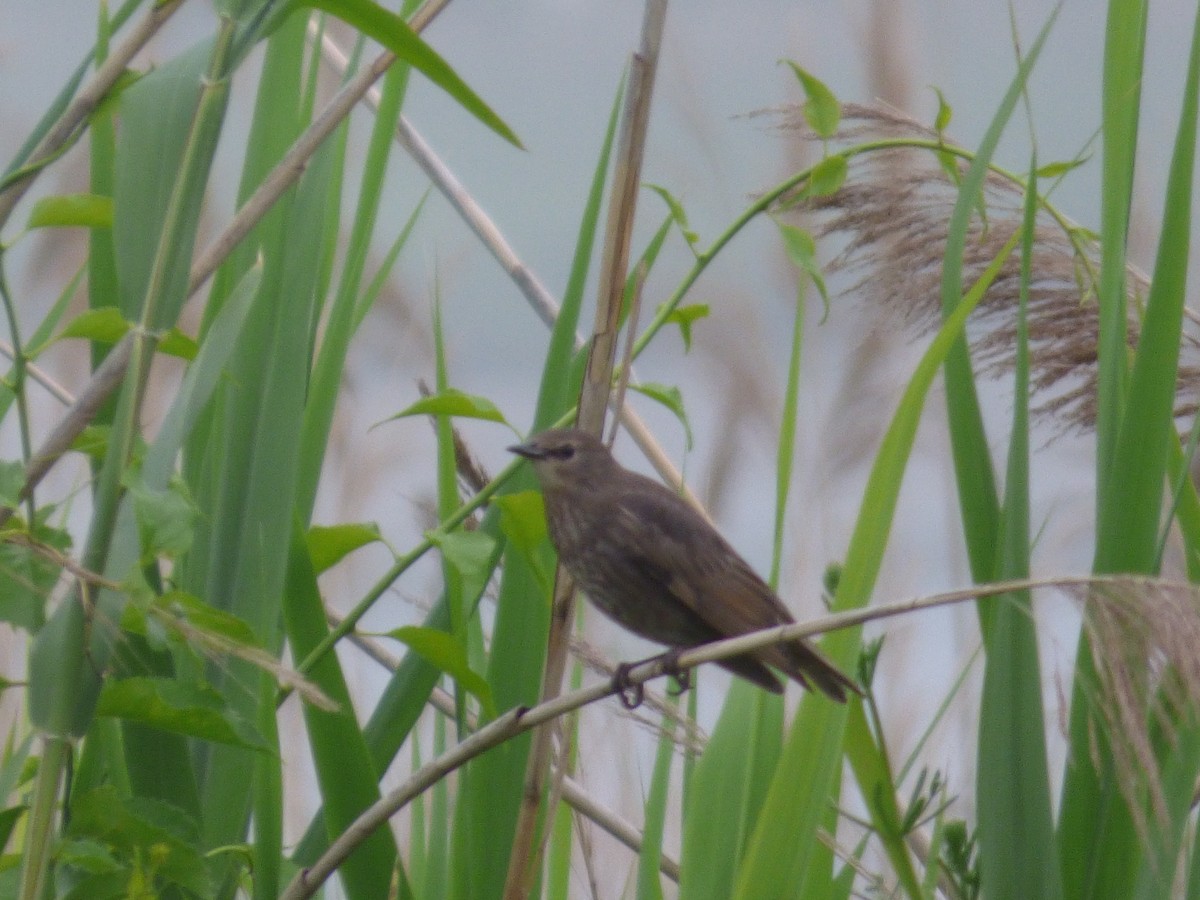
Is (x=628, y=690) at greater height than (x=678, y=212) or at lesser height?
lesser

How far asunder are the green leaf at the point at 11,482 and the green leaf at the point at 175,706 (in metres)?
0.17

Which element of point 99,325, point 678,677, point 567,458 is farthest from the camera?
point 678,677

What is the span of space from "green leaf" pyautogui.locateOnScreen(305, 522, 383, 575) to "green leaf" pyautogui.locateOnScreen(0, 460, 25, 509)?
379 mm

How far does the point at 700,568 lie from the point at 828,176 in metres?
0.63

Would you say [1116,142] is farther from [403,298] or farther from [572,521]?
[403,298]

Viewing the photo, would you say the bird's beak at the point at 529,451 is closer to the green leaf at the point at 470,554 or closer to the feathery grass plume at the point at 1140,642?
the green leaf at the point at 470,554

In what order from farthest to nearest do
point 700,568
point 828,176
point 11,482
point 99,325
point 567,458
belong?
point 700,568
point 567,458
point 828,176
point 99,325
point 11,482

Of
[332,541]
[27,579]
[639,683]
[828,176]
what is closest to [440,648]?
[332,541]

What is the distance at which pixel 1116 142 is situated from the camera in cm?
148

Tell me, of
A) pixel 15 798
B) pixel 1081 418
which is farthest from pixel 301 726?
pixel 1081 418

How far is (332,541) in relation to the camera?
1.49 meters

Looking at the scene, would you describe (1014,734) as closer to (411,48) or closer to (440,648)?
(440,648)

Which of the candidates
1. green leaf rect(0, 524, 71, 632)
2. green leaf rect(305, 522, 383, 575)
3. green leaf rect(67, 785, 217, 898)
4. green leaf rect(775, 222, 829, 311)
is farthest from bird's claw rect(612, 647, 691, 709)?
green leaf rect(0, 524, 71, 632)

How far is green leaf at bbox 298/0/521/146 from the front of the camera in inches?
46.8
